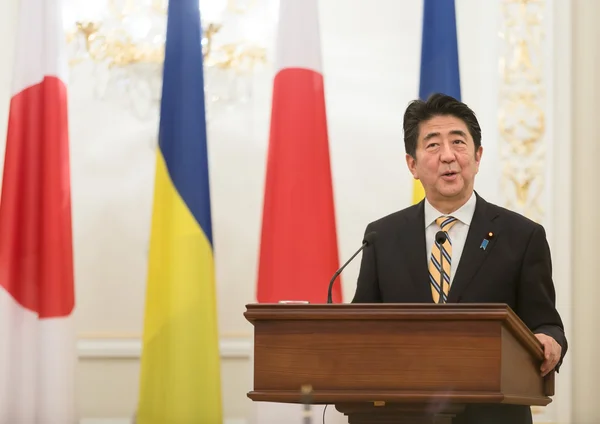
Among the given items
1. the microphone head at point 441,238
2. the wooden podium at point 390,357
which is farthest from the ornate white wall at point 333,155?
the wooden podium at point 390,357

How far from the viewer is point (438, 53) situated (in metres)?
4.34

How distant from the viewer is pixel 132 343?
15.6ft

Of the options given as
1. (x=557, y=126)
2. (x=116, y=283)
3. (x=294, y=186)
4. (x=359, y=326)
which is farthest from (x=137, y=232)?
(x=359, y=326)

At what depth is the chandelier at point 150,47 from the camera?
4.92 meters

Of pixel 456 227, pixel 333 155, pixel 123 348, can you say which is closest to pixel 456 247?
pixel 456 227

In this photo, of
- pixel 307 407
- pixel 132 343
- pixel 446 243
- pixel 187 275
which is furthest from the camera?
pixel 132 343

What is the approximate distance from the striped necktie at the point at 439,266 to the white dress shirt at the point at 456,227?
2cm

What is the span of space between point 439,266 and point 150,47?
280 cm

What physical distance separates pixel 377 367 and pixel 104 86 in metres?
3.30

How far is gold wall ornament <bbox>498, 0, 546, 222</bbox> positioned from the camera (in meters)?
4.75

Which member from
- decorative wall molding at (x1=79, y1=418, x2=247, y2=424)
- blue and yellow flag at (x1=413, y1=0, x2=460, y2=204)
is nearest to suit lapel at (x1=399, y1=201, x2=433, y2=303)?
blue and yellow flag at (x1=413, y1=0, x2=460, y2=204)

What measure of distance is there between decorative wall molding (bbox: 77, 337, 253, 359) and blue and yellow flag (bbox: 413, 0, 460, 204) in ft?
4.05

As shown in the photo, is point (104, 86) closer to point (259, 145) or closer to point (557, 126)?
point (259, 145)

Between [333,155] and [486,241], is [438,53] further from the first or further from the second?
[486,241]
